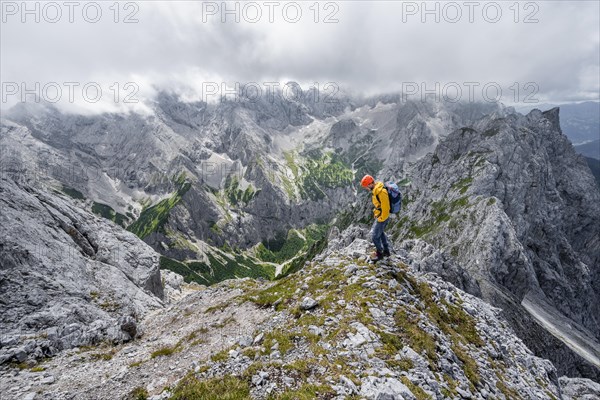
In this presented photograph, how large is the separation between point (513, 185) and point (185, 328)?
188 m

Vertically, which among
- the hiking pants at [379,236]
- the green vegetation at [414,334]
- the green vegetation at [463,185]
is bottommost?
the green vegetation at [414,334]

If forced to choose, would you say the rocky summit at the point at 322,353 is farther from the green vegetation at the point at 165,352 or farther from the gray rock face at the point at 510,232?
the gray rock face at the point at 510,232

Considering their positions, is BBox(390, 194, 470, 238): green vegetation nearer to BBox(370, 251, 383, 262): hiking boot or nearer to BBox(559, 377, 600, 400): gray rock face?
BBox(559, 377, 600, 400): gray rock face

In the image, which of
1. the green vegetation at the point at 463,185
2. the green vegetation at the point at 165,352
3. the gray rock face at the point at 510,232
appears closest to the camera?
the green vegetation at the point at 165,352

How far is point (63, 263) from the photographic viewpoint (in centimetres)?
4769

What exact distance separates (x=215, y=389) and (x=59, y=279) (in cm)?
4292

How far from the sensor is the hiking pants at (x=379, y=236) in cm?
2206

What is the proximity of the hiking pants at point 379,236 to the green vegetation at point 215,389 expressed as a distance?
42.8 feet

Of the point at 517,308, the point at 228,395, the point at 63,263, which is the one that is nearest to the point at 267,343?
the point at 228,395

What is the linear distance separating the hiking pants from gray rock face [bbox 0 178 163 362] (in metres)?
20.5

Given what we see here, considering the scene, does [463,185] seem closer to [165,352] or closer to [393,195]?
[393,195]

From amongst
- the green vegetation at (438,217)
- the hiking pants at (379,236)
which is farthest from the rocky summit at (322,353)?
the green vegetation at (438,217)

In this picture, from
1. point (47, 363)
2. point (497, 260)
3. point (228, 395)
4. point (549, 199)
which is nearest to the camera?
point (228, 395)

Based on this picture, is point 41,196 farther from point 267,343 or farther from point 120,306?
point 267,343
